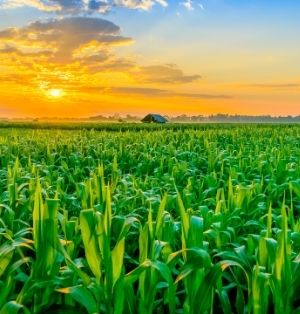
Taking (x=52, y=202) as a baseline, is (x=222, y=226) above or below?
below

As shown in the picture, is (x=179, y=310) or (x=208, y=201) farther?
(x=208, y=201)

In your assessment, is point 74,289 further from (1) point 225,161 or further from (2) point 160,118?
(2) point 160,118

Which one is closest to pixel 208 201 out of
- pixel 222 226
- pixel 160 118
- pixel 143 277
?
pixel 222 226

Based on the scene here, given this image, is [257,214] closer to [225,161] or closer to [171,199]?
[171,199]

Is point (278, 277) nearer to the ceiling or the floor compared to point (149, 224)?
nearer to the floor

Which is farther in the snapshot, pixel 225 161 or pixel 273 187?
pixel 225 161

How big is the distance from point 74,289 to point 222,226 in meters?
1.58

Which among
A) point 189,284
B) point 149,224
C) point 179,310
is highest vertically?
point 149,224

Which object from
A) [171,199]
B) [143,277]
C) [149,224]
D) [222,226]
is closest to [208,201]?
[171,199]

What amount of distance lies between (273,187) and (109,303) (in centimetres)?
390

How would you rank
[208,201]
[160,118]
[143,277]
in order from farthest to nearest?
[160,118]
[208,201]
[143,277]

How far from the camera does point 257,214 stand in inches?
176

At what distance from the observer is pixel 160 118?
8244 centimetres

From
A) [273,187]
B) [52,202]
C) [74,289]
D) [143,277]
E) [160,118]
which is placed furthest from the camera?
[160,118]
